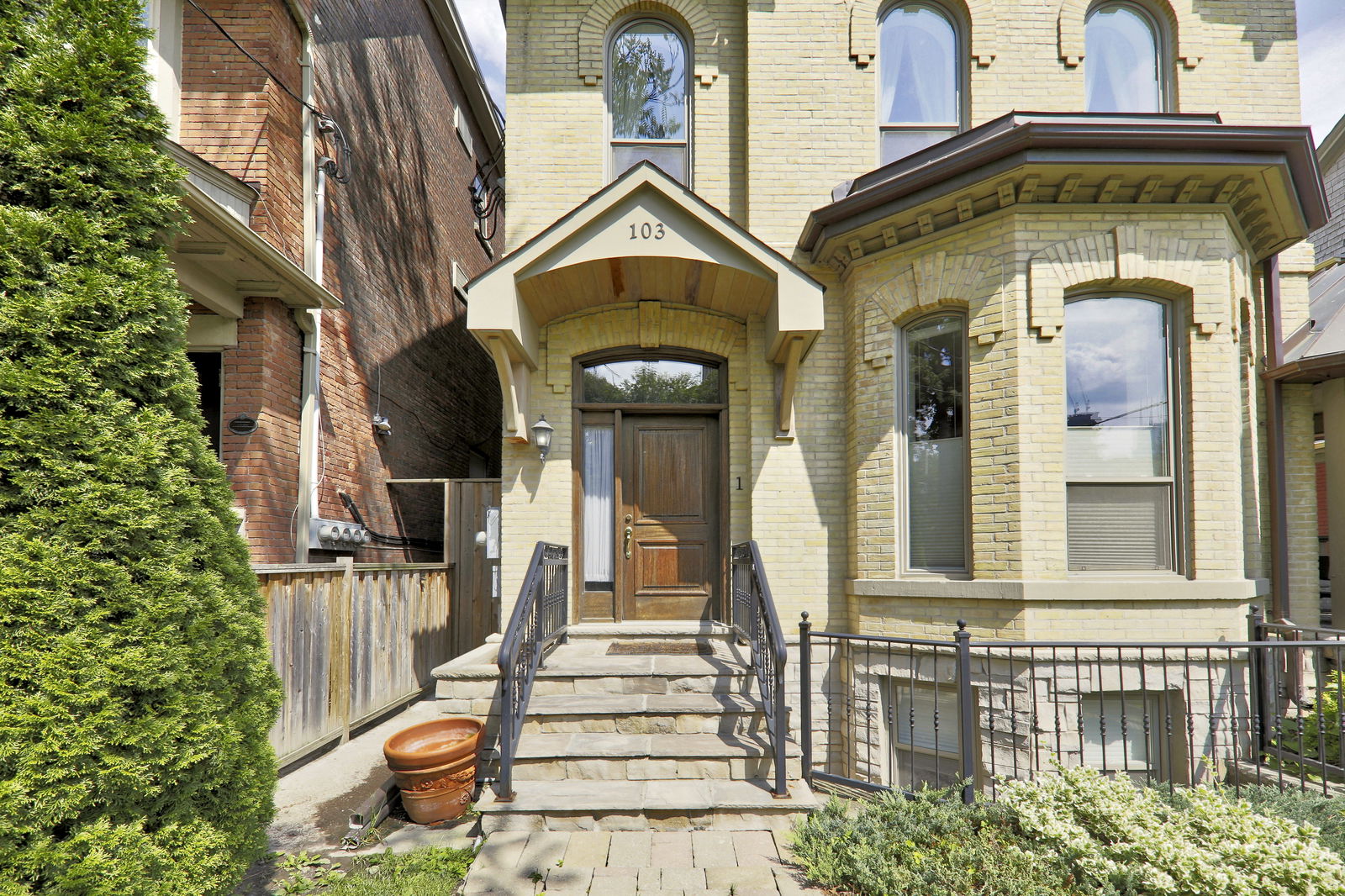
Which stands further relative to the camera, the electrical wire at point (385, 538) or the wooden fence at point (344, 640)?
the electrical wire at point (385, 538)

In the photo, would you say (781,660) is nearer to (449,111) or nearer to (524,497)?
(524,497)

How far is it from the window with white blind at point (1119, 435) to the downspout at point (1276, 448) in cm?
176

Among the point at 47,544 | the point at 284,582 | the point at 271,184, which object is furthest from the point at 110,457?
the point at 271,184

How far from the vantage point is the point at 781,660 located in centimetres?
453

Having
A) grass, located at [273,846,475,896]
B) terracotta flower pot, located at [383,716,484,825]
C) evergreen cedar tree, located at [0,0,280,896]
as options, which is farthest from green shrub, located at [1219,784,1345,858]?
evergreen cedar tree, located at [0,0,280,896]

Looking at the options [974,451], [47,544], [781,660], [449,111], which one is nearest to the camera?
[47,544]

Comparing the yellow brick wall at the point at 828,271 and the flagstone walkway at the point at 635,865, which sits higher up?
the yellow brick wall at the point at 828,271

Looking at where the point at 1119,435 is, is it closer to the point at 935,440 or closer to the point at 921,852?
the point at 935,440

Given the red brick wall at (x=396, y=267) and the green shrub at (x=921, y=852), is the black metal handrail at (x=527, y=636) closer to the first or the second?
the green shrub at (x=921, y=852)

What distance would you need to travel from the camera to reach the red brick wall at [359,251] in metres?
6.17

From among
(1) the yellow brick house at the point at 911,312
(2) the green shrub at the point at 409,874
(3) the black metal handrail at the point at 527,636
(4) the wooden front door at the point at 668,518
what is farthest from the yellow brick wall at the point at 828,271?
(2) the green shrub at the point at 409,874

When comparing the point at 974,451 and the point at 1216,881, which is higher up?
the point at 974,451

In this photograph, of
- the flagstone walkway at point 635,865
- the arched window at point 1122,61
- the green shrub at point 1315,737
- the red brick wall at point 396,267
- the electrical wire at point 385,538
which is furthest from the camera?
the red brick wall at point 396,267

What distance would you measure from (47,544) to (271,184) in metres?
5.08
